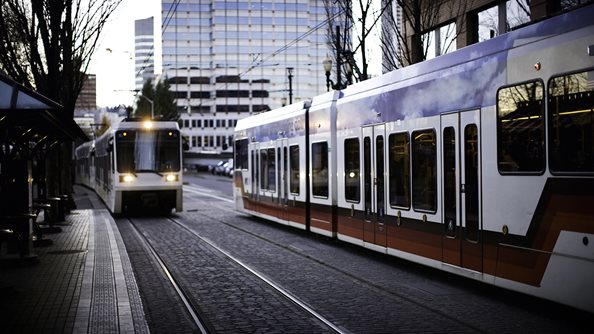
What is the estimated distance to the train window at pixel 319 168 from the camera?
16.9 meters

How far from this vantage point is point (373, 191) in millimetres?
13961

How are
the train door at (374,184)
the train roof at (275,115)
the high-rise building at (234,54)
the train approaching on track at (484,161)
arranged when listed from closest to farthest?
the train approaching on track at (484,161), the train door at (374,184), the train roof at (275,115), the high-rise building at (234,54)

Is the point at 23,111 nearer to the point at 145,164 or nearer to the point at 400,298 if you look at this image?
the point at 400,298

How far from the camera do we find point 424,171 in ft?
38.8

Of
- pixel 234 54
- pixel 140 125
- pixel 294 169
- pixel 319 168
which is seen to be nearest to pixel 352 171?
pixel 319 168

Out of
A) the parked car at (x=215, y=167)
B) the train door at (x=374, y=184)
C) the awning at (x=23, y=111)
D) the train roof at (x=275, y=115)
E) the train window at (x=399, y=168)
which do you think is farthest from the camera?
the parked car at (x=215, y=167)

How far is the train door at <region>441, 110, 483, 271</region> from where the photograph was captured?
1016cm

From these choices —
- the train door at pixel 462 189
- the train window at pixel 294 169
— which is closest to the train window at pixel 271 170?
the train window at pixel 294 169

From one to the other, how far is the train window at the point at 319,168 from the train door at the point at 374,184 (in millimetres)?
2499

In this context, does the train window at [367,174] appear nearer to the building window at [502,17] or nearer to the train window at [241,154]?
the building window at [502,17]

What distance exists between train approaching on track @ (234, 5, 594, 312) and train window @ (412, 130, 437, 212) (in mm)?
17

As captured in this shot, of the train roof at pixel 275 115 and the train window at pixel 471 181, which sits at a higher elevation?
the train roof at pixel 275 115

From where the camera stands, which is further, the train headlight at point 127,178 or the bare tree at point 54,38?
the train headlight at point 127,178

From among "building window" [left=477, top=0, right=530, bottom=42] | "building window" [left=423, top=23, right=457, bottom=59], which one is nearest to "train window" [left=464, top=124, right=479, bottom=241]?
"building window" [left=477, top=0, right=530, bottom=42]
